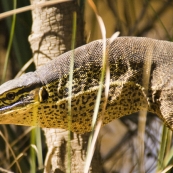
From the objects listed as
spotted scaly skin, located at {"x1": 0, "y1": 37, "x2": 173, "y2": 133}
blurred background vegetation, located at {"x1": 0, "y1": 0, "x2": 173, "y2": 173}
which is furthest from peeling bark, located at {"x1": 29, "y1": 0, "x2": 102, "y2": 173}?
spotted scaly skin, located at {"x1": 0, "y1": 37, "x2": 173, "y2": 133}

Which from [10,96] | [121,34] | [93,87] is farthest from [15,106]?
[121,34]

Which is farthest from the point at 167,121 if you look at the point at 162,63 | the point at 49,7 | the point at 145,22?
the point at 145,22

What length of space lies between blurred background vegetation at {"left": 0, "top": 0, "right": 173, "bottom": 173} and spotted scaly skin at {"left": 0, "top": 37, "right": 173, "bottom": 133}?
9cm

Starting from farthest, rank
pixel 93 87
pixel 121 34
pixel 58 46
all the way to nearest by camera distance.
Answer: pixel 121 34
pixel 58 46
pixel 93 87

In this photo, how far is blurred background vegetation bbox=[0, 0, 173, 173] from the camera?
2.08m

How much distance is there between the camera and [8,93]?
5.01 ft

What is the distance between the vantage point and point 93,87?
1.51 m

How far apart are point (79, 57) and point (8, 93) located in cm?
25

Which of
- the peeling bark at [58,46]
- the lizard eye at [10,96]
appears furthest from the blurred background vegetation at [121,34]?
the lizard eye at [10,96]

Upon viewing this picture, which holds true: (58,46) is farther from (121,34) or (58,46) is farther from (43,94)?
(121,34)

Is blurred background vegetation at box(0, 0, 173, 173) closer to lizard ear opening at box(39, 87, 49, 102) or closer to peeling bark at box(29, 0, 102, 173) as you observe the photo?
peeling bark at box(29, 0, 102, 173)

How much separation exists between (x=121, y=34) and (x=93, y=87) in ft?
4.50

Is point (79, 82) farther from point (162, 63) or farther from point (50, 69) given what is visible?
→ point (162, 63)

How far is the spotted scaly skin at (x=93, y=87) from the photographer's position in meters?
1.50
